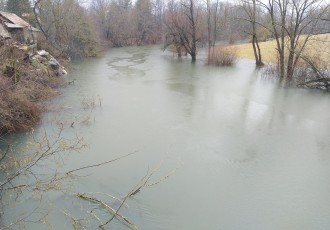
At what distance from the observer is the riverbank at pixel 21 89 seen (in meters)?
8.90

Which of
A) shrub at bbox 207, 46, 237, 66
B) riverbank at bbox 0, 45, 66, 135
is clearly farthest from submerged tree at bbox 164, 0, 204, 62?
riverbank at bbox 0, 45, 66, 135

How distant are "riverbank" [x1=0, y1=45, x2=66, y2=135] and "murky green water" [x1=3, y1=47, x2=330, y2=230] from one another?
0.76 meters

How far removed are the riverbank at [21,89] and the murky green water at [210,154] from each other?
2.50ft

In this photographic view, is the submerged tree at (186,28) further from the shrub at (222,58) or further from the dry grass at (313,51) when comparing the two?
the dry grass at (313,51)

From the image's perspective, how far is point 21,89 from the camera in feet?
33.6

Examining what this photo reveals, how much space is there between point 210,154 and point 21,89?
6095 mm

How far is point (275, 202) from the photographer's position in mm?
6004

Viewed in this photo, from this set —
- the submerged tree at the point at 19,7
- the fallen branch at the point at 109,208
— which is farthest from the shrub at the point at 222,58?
the submerged tree at the point at 19,7

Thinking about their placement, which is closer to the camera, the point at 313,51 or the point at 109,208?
the point at 109,208

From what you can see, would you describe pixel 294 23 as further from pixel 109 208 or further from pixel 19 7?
pixel 19 7

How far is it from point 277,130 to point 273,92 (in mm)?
4760

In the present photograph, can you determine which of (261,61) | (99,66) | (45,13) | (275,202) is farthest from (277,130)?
(45,13)

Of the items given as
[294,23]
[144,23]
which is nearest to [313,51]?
[294,23]

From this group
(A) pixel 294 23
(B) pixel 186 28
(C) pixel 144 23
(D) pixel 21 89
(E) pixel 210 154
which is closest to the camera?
(E) pixel 210 154
